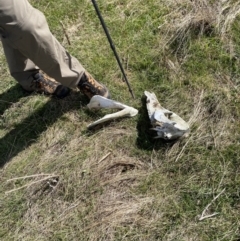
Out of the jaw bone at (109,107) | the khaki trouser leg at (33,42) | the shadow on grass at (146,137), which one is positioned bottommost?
the shadow on grass at (146,137)

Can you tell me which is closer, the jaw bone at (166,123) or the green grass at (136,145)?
the green grass at (136,145)

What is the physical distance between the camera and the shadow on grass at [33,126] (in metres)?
3.79

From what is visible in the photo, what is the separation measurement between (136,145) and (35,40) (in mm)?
1241

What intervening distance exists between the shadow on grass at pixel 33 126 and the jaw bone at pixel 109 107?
272mm

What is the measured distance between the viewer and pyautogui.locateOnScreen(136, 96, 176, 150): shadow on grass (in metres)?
3.46

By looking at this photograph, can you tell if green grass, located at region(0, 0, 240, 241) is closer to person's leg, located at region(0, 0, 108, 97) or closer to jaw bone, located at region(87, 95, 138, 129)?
jaw bone, located at region(87, 95, 138, 129)

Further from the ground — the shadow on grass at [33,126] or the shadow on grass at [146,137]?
the shadow on grass at [33,126]

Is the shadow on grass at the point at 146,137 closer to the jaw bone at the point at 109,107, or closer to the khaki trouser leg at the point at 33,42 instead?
the jaw bone at the point at 109,107

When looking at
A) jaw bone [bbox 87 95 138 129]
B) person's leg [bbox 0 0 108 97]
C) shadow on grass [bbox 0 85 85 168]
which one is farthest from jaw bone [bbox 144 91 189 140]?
shadow on grass [bbox 0 85 85 168]

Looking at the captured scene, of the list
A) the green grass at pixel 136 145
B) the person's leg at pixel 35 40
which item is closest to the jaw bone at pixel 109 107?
the green grass at pixel 136 145

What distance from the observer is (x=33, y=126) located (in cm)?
390

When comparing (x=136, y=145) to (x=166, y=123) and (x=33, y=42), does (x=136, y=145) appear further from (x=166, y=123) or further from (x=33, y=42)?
(x=33, y=42)

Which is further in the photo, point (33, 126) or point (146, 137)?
point (33, 126)

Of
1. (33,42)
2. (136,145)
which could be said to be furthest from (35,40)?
(136,145)
